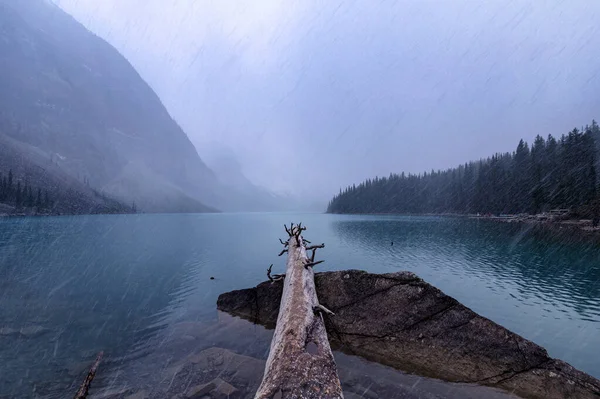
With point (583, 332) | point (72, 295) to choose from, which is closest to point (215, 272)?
point (72, 295)

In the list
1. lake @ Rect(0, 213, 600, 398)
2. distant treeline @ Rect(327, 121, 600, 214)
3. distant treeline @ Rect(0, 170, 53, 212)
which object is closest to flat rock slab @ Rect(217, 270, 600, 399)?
lake @ Rect(0, 213, 600, 398)

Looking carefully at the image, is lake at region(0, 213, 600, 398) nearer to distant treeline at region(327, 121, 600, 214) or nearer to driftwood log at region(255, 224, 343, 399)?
driftwood log at region(255, 224, 343, 399)

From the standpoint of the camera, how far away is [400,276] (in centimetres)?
1155

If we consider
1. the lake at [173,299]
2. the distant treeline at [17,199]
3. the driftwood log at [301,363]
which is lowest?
the lake at [173,299]

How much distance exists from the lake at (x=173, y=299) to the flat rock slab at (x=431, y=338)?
12.9 ft

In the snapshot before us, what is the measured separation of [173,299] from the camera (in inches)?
759

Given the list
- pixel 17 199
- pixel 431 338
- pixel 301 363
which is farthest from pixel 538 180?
pixel 17 199

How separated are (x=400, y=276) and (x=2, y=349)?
17.0 metres

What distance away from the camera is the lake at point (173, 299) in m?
11.1

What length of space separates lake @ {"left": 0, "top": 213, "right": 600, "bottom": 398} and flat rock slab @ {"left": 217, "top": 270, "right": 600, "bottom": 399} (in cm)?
393

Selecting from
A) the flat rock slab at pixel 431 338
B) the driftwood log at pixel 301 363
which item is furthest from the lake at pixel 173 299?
the driftwood log at pixel 301 363

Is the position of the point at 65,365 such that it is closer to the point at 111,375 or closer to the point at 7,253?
Result: the point at 111,375

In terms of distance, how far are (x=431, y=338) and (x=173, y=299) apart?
1665 centimetres

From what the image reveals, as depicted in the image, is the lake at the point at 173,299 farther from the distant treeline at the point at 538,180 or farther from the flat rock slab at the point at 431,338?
the distant treeline at the point at 538,180
